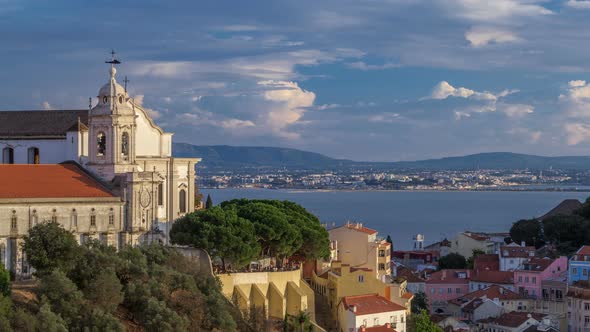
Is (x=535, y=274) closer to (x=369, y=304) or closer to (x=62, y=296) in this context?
(x=369, y=304)

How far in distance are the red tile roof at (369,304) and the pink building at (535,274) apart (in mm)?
20902

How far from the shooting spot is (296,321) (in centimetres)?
4378

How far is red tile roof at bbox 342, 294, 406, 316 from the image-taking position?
154ft

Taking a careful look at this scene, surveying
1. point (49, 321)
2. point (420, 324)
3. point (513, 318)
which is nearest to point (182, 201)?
point (420, 324)

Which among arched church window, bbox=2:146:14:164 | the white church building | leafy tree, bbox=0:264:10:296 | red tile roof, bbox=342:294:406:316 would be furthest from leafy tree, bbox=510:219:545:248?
leafy tree, bbox=0:264:10:296

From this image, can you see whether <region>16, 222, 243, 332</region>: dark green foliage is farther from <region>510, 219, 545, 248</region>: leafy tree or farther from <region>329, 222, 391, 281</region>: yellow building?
<region>510, 219, 545, 248</region>: leafy tree

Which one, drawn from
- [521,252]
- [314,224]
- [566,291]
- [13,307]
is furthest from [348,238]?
[13,307]

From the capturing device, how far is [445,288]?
2798 inches

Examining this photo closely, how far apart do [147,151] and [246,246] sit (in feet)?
34.7

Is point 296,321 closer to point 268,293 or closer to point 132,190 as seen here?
point 268,293

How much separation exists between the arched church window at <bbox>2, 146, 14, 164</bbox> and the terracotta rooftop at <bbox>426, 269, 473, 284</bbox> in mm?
31431

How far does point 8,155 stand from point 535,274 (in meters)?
34.8

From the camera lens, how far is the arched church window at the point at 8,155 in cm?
5125

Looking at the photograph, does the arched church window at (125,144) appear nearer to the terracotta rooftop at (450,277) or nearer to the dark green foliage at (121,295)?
the dark green foliage at (121,295)
